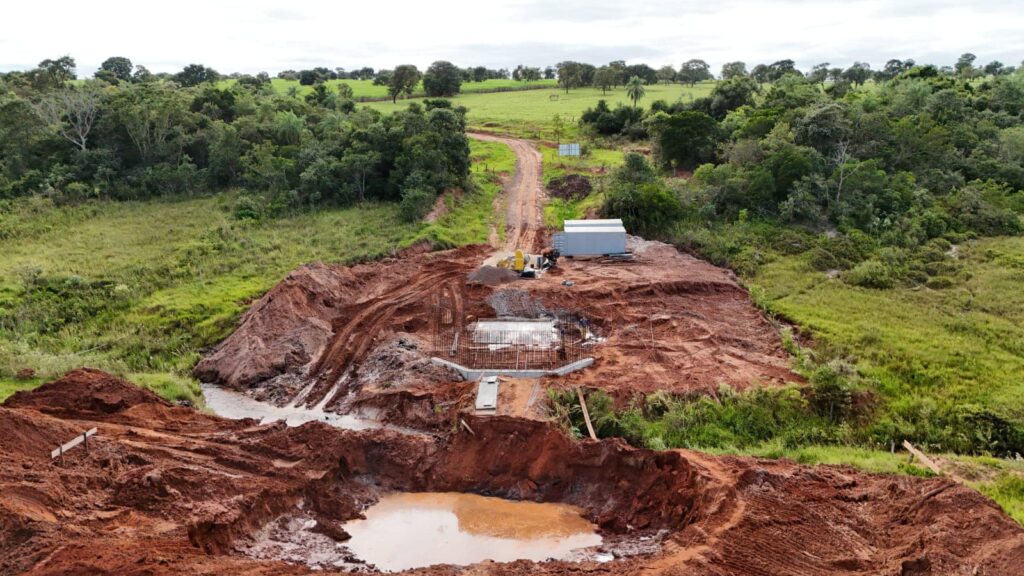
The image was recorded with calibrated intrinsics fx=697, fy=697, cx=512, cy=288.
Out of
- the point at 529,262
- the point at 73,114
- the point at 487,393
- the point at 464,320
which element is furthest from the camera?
the point at 73,114

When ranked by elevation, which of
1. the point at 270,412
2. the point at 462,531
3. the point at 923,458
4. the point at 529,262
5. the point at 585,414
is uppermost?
the point at 529,262

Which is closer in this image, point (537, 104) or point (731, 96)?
point (731, 96)

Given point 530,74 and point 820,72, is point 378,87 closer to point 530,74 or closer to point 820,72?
point 530,74

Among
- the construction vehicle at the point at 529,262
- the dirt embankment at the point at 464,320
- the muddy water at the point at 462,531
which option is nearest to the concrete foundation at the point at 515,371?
the dirt embankment at the point at 464,320

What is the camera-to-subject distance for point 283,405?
23.2 meters

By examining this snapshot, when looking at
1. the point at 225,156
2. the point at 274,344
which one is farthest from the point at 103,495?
the point at 225,156

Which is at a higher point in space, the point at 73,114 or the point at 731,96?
the point at 731,96

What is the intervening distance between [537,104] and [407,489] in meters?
67.0

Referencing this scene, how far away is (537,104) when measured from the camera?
79.8 metres

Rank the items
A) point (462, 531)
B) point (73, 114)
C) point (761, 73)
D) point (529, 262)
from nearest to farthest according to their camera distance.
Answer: point (462, 531), point (529, 262), point (73, 114), point (761, 73)

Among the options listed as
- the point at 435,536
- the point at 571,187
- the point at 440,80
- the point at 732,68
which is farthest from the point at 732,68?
the point at 435,536

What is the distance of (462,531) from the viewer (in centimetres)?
1667

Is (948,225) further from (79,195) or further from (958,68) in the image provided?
(958,68)

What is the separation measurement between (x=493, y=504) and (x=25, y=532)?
986 centimetres
